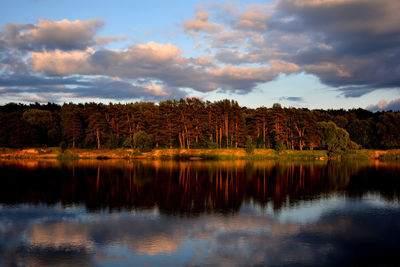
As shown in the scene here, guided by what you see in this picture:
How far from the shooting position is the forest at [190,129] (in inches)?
4156

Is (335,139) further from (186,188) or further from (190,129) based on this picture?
(186,188)

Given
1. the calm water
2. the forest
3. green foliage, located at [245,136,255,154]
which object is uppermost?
the forest

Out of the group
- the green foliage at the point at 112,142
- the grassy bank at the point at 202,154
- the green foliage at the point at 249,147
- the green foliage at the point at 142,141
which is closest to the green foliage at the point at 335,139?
the grassy bank at the point at 202,154

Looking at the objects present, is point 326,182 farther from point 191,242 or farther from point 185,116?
point 185,116

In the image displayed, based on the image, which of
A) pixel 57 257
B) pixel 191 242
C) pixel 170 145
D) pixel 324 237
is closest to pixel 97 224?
pixel 57 257

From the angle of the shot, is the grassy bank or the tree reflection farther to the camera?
the grassy bank

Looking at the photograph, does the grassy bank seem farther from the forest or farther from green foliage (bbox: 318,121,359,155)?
the forest

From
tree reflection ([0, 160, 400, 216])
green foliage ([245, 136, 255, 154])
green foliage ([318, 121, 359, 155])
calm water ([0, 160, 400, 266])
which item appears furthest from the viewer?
green foliage ([318, 121, 359, 155])

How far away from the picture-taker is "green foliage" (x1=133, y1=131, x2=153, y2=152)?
101 m

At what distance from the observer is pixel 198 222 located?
2906cm

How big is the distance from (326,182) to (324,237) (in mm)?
29864

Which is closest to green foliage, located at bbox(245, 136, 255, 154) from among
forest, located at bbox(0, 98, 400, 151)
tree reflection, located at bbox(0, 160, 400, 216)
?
forest, located at bbox(0, 98, 400, 151)

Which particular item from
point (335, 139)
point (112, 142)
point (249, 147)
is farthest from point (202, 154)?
point (335, 139)

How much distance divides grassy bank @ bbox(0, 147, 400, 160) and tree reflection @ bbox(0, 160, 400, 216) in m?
35.3
